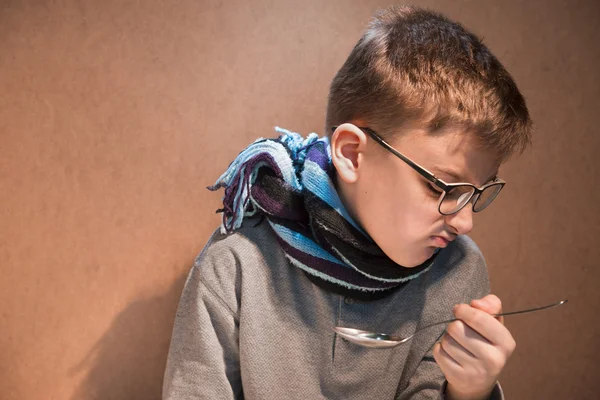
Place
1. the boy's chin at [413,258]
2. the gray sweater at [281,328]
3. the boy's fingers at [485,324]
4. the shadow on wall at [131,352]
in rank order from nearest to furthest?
the boy's fingers at [485,324]
the boy's chin at [413,258]
the gray sweater at [281,328]
the shadow on wall at [131,352]

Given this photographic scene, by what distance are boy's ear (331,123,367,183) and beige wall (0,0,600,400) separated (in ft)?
1.58

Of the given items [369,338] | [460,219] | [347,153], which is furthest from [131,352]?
[460,219]

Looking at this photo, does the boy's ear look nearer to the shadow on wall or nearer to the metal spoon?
the metal spoon

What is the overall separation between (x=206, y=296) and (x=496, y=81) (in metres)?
0.69

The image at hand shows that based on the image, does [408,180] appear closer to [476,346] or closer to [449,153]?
[449,153]

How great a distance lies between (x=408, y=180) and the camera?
110 centimetres

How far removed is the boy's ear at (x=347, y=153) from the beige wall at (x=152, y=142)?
48 centimetres

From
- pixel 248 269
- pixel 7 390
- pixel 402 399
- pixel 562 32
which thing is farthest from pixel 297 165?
pixel 7 390

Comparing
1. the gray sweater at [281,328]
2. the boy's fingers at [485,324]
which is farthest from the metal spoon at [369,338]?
the boy's fingers at [485,324]

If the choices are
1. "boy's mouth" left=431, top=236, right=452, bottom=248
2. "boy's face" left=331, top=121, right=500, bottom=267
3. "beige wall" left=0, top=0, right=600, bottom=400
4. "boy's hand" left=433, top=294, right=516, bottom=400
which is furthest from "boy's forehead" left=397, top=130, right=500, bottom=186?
"beige wall" left=0, top=0, right=600, bottom=400

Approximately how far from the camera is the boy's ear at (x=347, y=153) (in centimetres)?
115

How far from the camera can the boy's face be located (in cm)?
108

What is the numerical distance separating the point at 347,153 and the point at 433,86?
198 millimetres

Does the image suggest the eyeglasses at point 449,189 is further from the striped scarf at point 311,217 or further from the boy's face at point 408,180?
the striped scarf at point 311,217
